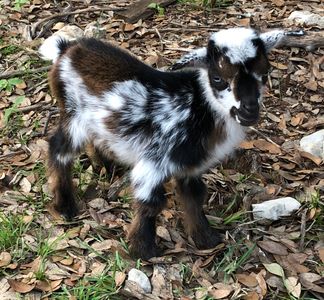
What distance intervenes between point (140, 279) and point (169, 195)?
2.98 feet

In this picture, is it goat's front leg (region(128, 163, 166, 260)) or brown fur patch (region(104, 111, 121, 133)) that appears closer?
goat's front leg (region(128, 163, 166, 260))

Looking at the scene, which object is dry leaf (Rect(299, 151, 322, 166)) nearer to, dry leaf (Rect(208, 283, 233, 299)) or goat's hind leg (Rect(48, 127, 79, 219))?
dry leaf (Rect(208, 283, 233, 299))

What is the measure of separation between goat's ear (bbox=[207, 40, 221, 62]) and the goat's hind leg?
3.92 ft

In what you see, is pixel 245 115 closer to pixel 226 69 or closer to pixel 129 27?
pixel 226 69

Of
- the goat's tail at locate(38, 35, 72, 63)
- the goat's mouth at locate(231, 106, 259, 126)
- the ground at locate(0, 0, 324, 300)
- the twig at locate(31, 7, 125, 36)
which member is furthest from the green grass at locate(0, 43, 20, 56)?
the goat's mouth at locate(231, 106, 259, 126)

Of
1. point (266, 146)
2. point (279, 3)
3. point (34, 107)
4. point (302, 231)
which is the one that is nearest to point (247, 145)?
point (266, 146)

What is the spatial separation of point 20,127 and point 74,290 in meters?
1.90

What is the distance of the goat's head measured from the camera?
390cm

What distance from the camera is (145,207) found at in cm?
424

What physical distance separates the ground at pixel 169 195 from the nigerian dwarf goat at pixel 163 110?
0.24 m

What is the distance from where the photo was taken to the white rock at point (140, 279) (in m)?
4.19

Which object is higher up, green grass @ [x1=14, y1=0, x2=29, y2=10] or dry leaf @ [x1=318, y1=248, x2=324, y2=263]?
green grass @ [x1=14, y1=0, x2=29, y2=10]

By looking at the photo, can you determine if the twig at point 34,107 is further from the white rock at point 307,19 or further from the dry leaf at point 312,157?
the white rock at point 307,19

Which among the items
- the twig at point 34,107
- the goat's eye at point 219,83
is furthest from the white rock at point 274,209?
the twig at point 34,107
